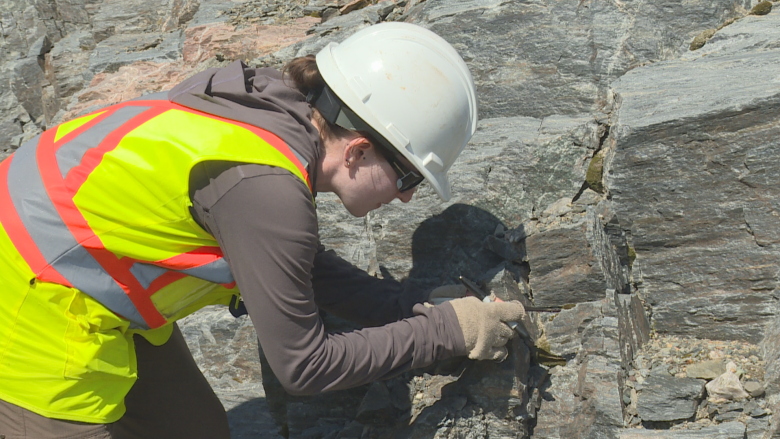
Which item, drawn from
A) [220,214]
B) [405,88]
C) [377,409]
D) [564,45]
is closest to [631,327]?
[377,409]

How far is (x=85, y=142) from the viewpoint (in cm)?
236

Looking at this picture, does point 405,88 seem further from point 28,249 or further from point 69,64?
point 69,64

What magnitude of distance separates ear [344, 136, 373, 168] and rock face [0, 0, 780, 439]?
1.13 meters

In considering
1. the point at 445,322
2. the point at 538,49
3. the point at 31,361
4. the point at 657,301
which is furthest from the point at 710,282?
the point at 31,361

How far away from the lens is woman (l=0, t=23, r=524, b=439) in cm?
225

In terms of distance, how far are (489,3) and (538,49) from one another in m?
0.67

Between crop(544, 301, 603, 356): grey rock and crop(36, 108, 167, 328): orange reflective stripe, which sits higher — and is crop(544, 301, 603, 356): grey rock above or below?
below

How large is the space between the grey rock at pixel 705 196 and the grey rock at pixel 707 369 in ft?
1.02

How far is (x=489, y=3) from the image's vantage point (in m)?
5.04

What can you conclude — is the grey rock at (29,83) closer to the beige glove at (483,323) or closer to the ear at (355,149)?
the ear at (355,149)

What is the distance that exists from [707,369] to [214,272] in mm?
2376

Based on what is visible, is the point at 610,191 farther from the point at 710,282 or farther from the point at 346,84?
the point at 346,84

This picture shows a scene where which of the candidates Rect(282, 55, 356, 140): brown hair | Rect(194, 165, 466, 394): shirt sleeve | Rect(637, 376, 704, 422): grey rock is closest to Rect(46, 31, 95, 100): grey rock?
Rect(282, 55, 356, 140): brown hair

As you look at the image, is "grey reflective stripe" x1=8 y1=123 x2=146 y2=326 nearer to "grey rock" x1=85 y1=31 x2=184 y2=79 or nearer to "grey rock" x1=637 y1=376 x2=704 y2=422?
"grey rock" x1=637 y1=376 x2=704 y2=422
